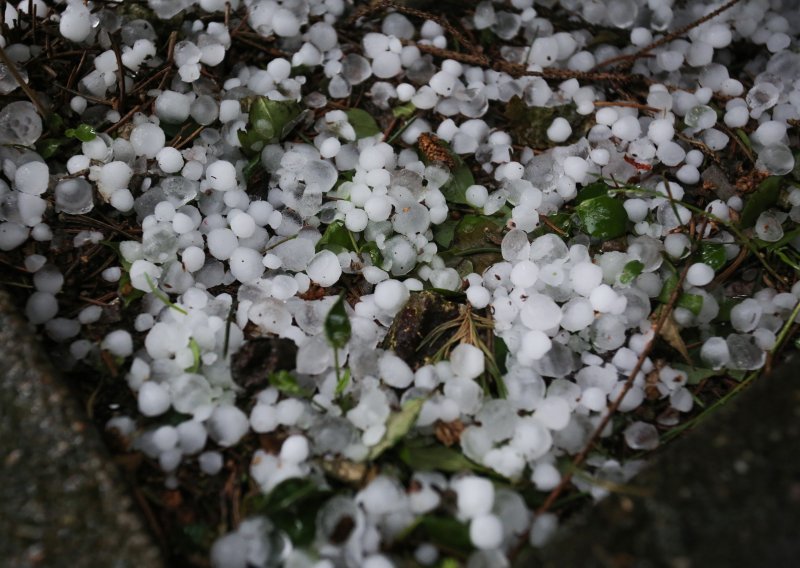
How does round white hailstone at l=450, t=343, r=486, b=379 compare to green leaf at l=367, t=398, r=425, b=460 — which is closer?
green leaf at l=367, t=398, r=425, b=460

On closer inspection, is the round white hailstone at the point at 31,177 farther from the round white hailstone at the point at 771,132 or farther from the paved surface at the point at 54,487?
the round white hailstone at the point at 771,132

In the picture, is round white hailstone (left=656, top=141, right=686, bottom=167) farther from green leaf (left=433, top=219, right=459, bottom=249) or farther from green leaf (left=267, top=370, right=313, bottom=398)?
green leaf (left=267, top=370, right=313, bottom=398)

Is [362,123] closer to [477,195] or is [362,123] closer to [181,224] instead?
[477,195]

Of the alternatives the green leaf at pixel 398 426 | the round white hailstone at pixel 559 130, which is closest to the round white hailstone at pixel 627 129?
the round white hailstone at pixel 559 130

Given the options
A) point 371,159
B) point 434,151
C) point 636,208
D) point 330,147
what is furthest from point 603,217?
point 330,147

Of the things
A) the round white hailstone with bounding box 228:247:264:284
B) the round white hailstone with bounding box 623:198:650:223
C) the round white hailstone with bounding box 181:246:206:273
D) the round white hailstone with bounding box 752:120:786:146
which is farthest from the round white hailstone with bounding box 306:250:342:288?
the round white hailstone with bounding box 752:120:786:146
